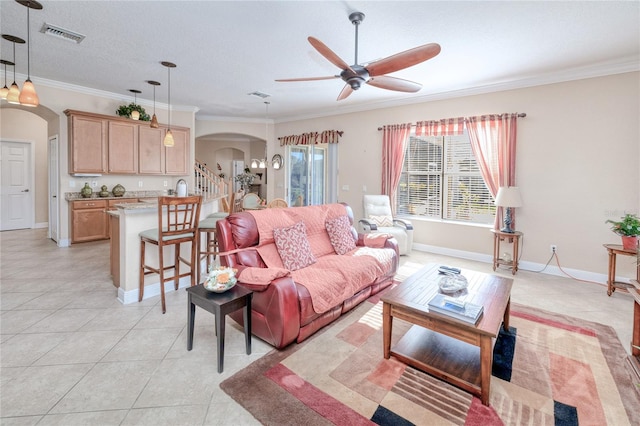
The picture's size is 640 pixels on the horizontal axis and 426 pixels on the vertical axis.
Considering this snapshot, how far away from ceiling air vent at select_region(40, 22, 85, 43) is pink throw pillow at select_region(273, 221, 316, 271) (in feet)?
10.4

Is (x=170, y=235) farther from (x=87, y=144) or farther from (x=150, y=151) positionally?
(x=150, y=151)

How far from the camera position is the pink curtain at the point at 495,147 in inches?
182

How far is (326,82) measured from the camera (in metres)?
4.85

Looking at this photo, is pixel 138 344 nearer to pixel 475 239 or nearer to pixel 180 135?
pixel 475 239

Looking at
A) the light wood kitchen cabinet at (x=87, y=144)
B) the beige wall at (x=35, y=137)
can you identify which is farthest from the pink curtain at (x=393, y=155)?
the beige wall at (x=35, y=137)

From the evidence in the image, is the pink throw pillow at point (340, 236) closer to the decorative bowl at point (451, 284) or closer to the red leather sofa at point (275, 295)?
the red leather sofa at point (275, 295)

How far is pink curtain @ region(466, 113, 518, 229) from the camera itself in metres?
4.62

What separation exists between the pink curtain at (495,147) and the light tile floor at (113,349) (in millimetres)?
1555

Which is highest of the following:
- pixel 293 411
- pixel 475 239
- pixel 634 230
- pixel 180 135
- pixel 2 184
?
pixel 180 135

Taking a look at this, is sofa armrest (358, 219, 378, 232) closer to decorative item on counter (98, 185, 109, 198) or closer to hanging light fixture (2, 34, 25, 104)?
hanging light fixture (2, 34, 25, 104)

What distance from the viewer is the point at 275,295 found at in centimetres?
222

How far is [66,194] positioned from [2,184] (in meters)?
2.88

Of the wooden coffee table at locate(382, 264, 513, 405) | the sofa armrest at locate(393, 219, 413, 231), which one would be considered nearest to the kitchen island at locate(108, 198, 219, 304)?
the wooden coffee table at locate(382, 264, 513, 405)

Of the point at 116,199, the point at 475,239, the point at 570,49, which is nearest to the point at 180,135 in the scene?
the point at 116,199
